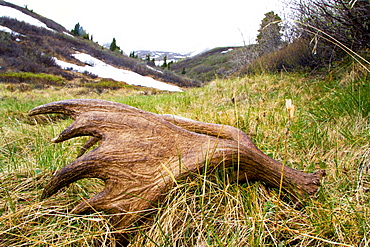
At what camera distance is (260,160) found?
135 cm

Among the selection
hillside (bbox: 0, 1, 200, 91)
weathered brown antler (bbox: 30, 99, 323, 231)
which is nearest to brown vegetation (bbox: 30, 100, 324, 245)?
weathered brown antler (bbox: 30, 99, 323, 231)

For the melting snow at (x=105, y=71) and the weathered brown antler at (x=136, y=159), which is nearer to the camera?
the weathered brown antler at (x=136, y=159)

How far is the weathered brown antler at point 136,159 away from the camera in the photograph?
113 centimetres

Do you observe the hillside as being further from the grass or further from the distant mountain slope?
the grass

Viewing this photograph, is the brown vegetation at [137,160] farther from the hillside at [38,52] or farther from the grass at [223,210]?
the hillside at [38,52]

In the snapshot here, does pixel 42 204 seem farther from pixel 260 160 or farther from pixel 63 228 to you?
pixel 260 160

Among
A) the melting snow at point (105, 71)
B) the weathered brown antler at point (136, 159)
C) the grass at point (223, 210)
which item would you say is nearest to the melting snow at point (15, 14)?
the melting snow at point (105, 71)

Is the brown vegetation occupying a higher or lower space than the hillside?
lower

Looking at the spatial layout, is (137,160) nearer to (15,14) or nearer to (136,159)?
(136,159)

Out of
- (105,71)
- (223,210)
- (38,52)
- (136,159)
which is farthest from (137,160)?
(105,71)

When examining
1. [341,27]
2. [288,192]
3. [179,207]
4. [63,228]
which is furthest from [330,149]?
[341,27]

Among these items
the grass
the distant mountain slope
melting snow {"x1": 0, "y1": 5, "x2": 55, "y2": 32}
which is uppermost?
melting snow {"x1": 0, "y1": 5, "x2": 55, "y2": 32}

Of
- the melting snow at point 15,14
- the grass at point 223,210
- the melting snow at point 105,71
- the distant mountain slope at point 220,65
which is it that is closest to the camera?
the grass at point 223,210

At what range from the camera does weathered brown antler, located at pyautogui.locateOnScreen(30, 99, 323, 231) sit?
1.13 meters
